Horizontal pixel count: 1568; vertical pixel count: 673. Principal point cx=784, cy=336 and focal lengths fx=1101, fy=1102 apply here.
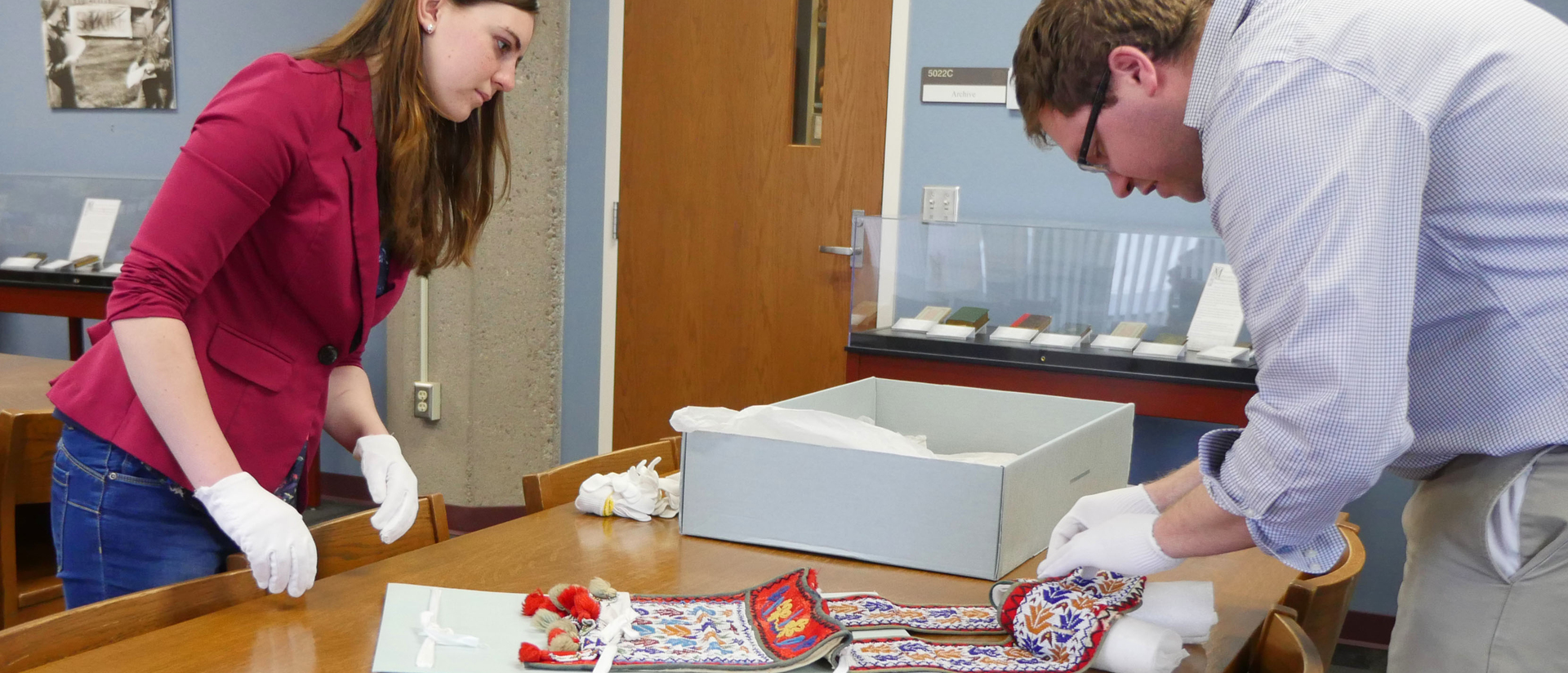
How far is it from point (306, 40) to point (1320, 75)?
13.7ft

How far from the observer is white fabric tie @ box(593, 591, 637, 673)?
104cm

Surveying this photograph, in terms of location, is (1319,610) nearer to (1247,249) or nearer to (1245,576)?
(1245,576)

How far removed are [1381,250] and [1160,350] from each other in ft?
7.78

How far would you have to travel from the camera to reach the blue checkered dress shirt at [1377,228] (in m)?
0.85

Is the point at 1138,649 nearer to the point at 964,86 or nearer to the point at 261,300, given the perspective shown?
the point at 261,300

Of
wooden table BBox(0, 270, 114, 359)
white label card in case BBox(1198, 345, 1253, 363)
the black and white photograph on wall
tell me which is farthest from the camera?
the black and white photograph on wall

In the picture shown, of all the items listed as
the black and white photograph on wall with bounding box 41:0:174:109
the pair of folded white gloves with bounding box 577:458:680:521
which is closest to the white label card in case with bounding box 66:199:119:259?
the black and white photograph on wall with bounding box 41:0:174:109

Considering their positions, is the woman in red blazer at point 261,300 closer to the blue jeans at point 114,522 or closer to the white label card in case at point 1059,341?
the blue jeans at point 114,522

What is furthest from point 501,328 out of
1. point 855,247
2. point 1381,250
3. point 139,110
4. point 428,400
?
point 1381,250

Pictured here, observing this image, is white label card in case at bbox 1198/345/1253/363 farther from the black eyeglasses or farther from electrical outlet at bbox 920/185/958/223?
the black eyeglasses

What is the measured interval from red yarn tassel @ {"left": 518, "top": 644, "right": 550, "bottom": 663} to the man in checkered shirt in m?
0.64

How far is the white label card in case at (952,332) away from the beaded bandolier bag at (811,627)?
83.1 inches

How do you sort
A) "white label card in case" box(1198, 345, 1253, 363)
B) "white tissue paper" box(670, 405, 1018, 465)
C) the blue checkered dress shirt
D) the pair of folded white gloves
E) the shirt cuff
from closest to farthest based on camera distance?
the blue checkered dress shirt → the shirt cuff → "white tissue paper" box(670, 405, 1018, 465) → the pair of folded white gloves → "white label card in case" box(1198, 345, 1253, 363)

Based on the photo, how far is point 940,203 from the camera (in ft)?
12.3
